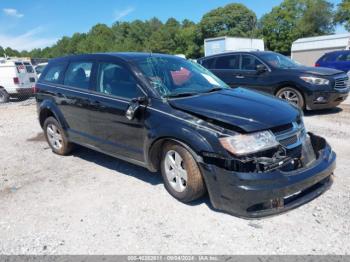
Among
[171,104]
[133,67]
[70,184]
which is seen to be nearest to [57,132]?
[70,184]

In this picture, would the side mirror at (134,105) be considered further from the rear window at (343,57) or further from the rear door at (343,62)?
the rear window at (343,57)

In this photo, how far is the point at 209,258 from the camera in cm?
285

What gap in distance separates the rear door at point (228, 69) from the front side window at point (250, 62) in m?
0.19

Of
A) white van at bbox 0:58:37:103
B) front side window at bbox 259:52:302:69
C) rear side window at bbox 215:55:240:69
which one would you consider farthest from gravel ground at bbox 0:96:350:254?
white van at bbox 0:58:37:103

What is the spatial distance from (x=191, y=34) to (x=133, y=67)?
2807 inches

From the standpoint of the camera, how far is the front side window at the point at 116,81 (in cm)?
420

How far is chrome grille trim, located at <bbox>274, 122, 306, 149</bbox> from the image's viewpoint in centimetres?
333

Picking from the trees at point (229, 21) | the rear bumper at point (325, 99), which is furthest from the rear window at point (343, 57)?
the trees at point (229, 21)

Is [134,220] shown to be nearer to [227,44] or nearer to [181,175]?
[181,175]

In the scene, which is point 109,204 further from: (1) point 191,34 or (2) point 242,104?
(1) point 191,34

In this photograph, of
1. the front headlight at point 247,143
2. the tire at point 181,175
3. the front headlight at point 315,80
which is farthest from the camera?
the front headlight at point 315,80

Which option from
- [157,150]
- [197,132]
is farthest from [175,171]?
[197,132]

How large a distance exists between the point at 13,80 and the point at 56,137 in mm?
10316

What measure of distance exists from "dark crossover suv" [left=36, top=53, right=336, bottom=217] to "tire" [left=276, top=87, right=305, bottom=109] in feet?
13.1
